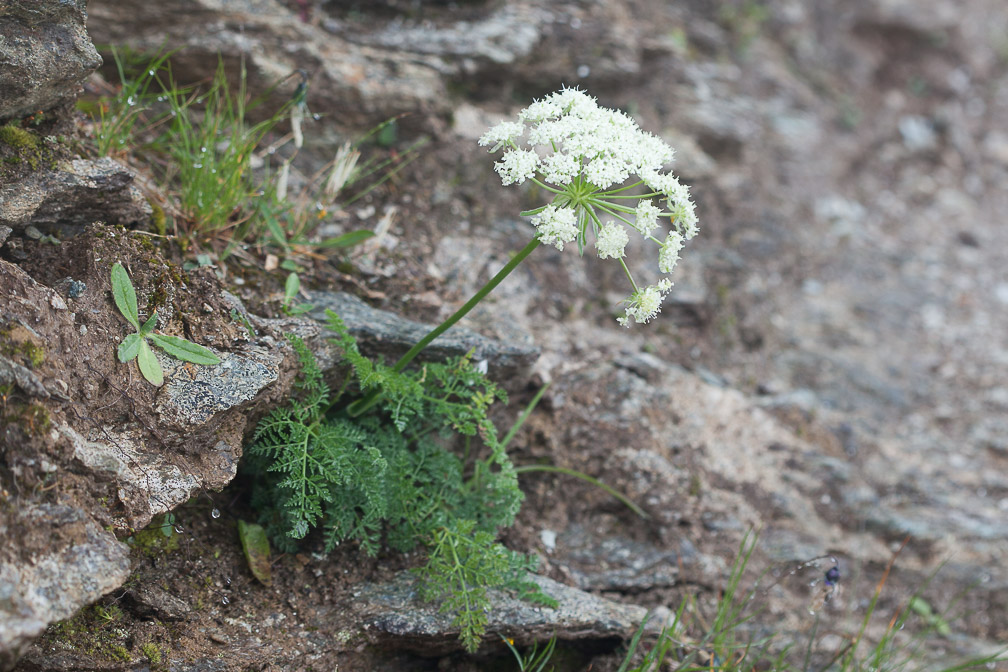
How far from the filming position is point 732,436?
5.02 m

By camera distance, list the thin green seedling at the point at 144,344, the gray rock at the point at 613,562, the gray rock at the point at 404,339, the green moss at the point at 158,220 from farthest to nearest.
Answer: the gray rock at the point at 613,562, the gray rock at the point at 404,339, the green moss at the point at 158,220, the thin green seedling at the point at 144,344

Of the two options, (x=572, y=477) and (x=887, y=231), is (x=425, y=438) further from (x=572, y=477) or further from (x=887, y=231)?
(x=887, y=231)

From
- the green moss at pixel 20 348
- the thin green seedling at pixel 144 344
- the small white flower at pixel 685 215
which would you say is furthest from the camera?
the thin green seedling at pixel 144 344

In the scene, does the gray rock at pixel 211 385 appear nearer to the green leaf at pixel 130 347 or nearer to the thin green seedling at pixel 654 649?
the green leaf at pixel 130 347

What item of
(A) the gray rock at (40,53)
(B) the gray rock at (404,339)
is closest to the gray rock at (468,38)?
(A) the gray rock at (40,53)

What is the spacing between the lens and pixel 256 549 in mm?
3219

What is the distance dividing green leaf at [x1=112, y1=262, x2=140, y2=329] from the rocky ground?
0.32 ft

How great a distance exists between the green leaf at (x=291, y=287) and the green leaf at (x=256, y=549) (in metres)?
1.10

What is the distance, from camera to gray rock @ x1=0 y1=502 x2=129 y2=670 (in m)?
2.14

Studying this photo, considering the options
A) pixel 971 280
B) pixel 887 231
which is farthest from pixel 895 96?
pixel 971 280

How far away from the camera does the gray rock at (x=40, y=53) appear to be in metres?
3.06

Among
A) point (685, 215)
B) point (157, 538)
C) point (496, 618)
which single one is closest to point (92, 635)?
point (157, 538)

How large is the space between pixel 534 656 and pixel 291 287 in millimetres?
2157

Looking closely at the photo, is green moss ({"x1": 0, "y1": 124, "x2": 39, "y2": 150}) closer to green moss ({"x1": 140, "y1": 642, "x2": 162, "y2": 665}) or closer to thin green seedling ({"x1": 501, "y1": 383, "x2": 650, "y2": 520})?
green moss ({"x1": 140, "y1": 642, "x2": 162, "y2": 665})
